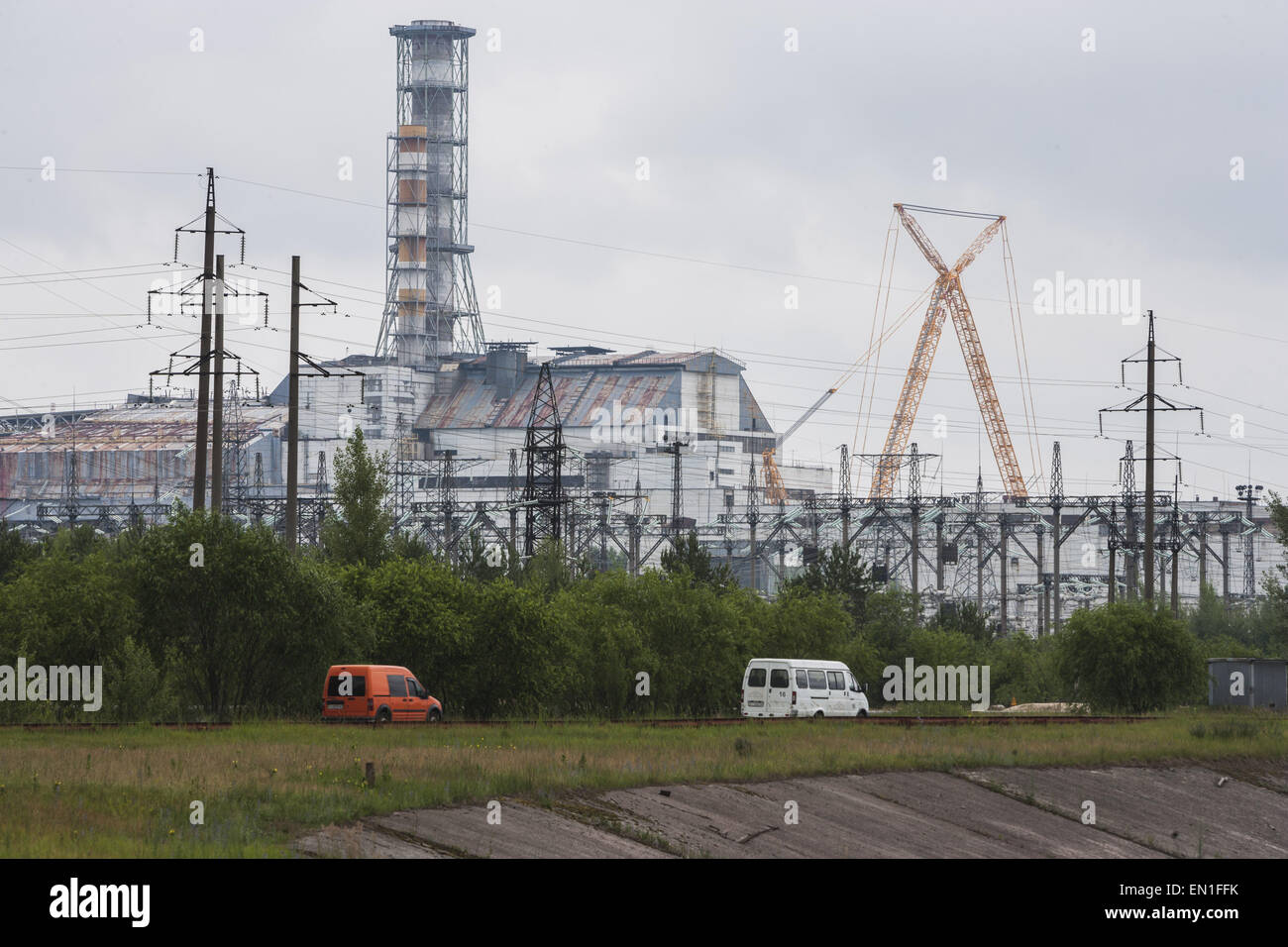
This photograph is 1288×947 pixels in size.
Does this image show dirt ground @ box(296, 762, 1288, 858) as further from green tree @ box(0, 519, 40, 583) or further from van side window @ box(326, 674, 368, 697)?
green tree @ box(0, 519, 40, 583)

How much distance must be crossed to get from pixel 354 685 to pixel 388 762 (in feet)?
39.9

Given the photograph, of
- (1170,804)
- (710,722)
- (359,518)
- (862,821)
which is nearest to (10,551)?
(359,518)

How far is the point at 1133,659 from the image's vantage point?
185 feet

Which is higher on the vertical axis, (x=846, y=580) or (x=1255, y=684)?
(x=846, y=580)

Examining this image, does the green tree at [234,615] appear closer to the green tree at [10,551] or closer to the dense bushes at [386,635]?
the dense bushes at [386,635]

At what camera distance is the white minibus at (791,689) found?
44812 millimetres

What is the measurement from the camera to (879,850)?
83.8 feet

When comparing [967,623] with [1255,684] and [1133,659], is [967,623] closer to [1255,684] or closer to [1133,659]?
[1255,684]

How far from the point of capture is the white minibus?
1764 inches

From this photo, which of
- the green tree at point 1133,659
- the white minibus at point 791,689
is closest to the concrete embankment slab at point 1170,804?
the white minibus at point 791,689

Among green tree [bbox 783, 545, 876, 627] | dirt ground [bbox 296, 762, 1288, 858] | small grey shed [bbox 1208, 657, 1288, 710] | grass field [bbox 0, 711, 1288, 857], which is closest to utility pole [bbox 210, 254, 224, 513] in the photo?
grass field [bbox 0, 711, 1288, 857]

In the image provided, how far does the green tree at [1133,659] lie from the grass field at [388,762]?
1347 centimetres

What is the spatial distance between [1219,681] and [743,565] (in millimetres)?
112101
